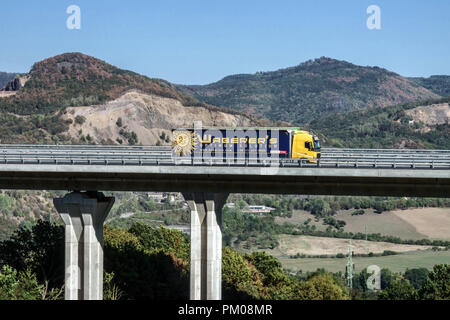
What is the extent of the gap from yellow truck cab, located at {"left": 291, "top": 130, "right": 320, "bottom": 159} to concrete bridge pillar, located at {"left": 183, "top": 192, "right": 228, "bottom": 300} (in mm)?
8986

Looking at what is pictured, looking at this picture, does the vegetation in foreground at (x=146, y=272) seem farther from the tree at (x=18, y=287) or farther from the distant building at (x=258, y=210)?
the distant building at (x=258, y=210)

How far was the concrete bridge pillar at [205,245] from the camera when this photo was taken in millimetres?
44562

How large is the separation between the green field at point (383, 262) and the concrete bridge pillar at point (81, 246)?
103m

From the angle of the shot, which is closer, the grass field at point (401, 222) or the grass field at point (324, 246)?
the grass field at point (324, 246)

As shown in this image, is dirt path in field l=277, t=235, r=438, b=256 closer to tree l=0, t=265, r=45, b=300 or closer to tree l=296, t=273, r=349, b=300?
tree l=296, t=273, r=349, b=300

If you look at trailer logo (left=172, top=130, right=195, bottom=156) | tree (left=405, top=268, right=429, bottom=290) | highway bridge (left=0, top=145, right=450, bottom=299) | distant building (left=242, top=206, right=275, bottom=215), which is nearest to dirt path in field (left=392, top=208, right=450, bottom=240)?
distant building (left=242, top=206, right=275, bottom=215)

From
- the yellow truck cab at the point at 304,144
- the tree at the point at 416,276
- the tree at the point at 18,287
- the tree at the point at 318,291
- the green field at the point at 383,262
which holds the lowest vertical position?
the green field at the point at 383,262

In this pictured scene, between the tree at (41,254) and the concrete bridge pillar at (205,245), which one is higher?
the concrete bridge pillar at (205,245)

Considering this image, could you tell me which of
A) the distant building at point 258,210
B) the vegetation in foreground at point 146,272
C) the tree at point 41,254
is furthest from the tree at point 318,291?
the distant building at point 258,210

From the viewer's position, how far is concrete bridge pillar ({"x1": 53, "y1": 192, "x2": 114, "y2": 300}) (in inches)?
1774

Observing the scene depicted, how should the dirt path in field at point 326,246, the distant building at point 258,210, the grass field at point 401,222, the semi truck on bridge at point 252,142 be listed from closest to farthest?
the semi truck on bridge at point 252,142 < the dirt path in field at point 326,246 < the grass field at point 401,222 < the distant building at point 258,210
